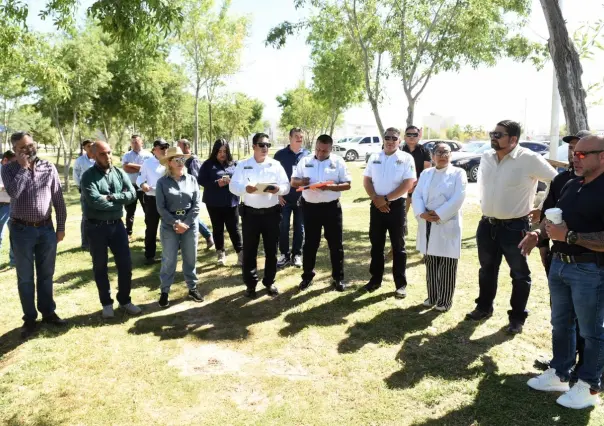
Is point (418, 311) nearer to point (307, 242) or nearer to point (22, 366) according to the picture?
point (307, 242)

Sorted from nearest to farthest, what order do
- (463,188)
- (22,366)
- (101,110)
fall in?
(22,366) → (463,188) → (101,110)

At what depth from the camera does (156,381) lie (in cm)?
359

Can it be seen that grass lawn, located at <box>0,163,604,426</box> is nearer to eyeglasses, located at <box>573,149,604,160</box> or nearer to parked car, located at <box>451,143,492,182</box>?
eyeglasses, located at <box>573,149,604,160</box>

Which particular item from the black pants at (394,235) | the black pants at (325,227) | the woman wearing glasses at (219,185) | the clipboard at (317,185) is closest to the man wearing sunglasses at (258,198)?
the clipboard at (317,185)

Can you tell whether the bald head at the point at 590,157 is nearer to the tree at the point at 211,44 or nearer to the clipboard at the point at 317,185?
the clipboard at the point at 317,185

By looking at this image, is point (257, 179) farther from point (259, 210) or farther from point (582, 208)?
point (582, 208)

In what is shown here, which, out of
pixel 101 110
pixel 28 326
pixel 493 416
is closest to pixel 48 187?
pixel 28 326

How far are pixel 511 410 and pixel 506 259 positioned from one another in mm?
1642

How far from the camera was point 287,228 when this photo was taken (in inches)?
267

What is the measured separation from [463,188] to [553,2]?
2030mm

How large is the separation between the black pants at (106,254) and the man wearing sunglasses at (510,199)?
3718 mm

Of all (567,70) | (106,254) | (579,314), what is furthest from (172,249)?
(567,70)

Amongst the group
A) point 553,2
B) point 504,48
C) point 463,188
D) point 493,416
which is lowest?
point 493,416

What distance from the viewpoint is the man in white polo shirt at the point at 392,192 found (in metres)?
5.22
